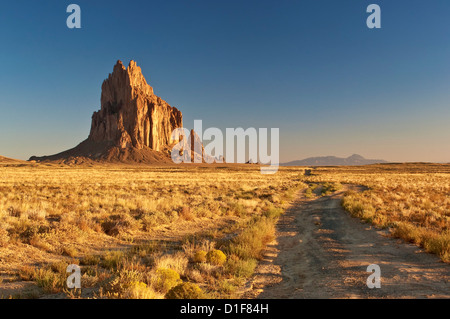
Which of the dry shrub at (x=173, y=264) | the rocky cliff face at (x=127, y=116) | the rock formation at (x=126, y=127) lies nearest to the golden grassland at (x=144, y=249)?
the dry shrub at (x=173, y=264)

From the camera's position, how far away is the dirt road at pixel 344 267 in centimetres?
565

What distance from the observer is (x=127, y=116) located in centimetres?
17512

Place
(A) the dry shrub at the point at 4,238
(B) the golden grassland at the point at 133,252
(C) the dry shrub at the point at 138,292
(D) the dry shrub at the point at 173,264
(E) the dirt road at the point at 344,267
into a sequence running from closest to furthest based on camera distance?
1. (C) the dry shrub at the point at 138,292
2. (B) the golden grassland at the point at 133,252
3. (E) the dirt road at the point at 344,267
4. (D) the dry shrub at the point at 173,264
5. (A) the dry shrub at the point at 4,238

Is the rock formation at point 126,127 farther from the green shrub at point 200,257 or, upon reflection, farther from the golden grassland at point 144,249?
the green shrub at point 200,257

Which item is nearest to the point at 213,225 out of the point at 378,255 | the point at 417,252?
the point at 378,255

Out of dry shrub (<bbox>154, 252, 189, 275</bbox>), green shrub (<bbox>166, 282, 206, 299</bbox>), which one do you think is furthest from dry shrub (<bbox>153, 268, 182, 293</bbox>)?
dry shrub (<bbox>154, 252, 189, 275</bbox>)

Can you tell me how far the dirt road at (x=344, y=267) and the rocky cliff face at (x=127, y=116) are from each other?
529 feet

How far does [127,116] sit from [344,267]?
184 m
